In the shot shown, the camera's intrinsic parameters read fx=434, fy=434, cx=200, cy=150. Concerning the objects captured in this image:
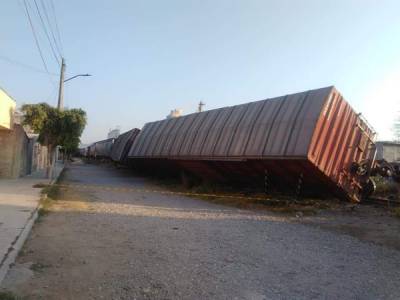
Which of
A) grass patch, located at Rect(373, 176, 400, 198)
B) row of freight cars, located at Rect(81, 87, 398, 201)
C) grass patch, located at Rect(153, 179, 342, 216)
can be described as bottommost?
grass patch, located at Rect(153, 179, 342, 216)

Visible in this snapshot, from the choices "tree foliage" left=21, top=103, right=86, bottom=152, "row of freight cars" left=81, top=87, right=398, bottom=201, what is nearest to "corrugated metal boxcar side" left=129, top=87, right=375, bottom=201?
"row of freight cars" left=81, top=87, right=398, bottom=201

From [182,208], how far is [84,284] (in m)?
8.22

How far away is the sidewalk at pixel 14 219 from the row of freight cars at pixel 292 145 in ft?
22.5

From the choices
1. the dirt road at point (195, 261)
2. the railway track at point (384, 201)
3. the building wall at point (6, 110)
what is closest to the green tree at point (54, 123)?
the building wall at point (6, 110)

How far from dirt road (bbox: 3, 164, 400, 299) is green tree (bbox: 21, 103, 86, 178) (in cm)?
1217

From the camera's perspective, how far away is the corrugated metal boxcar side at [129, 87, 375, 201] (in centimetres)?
1263

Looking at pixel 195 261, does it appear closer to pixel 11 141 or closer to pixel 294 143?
pixel 294 143

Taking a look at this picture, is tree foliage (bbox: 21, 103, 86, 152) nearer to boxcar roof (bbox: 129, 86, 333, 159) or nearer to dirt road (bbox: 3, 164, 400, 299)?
boxcar roof (bbox: 129, 86, 333, 159)

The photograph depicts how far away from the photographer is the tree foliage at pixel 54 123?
21938mm

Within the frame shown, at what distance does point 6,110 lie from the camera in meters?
19.6

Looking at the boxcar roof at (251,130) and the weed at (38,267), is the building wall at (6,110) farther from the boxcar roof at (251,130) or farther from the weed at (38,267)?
the weed at (38,267)

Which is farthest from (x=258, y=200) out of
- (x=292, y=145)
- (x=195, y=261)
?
(x=195, y=261)

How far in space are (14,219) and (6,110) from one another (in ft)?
37.5

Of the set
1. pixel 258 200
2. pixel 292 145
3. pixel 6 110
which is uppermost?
pixel 6 110
